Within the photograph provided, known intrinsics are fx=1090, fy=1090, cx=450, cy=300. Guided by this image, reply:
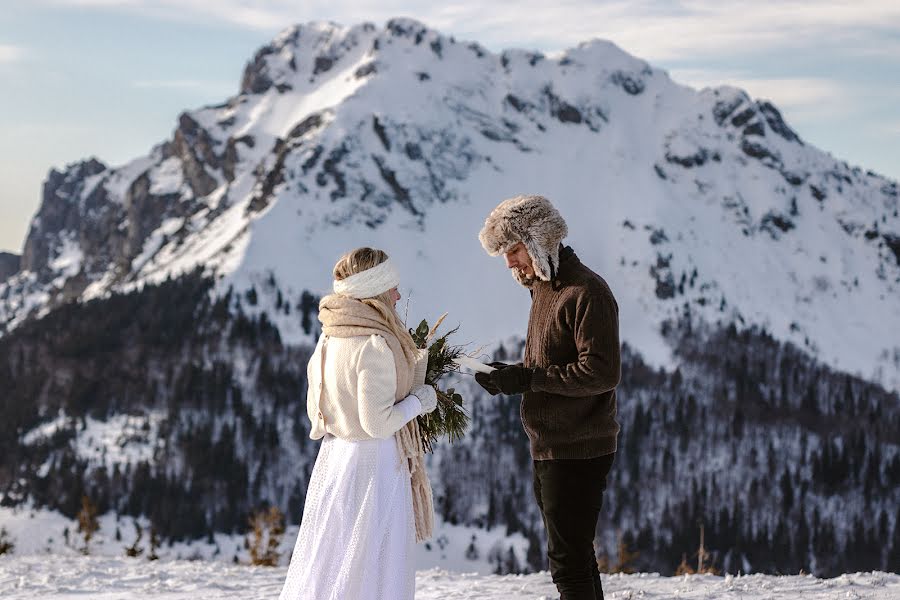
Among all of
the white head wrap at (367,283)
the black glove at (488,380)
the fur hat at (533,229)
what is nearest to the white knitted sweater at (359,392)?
the white head wrap at (367,283)

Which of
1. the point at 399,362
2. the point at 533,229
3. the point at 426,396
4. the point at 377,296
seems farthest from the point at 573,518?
the point at 377,296

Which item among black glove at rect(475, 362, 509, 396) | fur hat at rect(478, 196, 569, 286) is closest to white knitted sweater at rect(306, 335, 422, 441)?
black glove at rect(475, 362, 509, 396)

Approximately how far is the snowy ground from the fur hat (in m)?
4.77

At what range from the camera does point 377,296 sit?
8.45 meters

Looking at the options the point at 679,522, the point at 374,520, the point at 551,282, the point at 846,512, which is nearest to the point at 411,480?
the point at 374,520

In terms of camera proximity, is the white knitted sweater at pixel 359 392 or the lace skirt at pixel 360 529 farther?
the lace skirt at pixel 360 529

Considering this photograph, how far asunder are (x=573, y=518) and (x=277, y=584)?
633cm

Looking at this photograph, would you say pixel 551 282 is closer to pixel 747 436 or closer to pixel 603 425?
pixel 603 425

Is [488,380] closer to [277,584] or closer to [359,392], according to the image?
[359,392]

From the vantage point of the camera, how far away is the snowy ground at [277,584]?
11445 millimetres

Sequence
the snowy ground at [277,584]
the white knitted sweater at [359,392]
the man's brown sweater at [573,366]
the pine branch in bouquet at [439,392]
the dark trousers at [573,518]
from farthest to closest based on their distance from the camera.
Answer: the snowy ground at [277,584] < the pine branch in bouquet at [439,392] < the white knitted sweater at [359,392] < the dark trousers at [573,518] < the man's brown sweater at [573,366]

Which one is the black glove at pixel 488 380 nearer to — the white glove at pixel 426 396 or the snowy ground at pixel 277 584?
the white glove at pixel 426 396

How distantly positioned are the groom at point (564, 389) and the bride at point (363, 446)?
80 cm

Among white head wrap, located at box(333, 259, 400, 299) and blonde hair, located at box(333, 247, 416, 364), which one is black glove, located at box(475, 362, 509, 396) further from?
white head wrap, located at box(333, 259, 400, 299)
